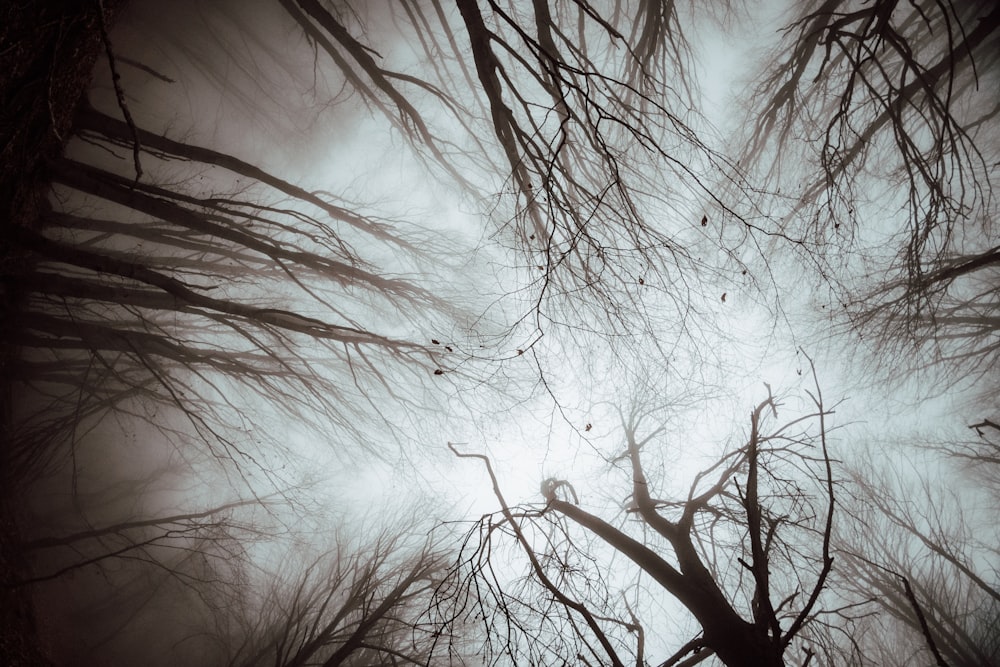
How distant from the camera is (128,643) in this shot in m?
5.74

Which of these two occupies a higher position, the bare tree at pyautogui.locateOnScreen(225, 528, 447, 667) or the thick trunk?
the thick trunk

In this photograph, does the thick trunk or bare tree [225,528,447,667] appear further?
bare tree [225,528,447,667]

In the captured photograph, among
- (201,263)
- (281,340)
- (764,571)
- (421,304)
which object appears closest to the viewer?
(764,571)

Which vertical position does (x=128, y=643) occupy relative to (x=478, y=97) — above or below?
below

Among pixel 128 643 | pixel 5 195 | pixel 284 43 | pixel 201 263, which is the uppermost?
pixel 284 43

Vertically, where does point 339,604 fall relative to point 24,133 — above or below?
below

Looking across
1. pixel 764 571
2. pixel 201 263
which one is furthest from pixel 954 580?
pixel 201 263

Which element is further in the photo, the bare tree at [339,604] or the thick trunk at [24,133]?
the bare tree at [339,604]

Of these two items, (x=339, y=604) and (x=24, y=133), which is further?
(x=339, y=604)

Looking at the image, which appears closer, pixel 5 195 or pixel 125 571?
pixel 5 195

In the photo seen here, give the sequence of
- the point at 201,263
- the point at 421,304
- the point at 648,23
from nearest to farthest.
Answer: the point at 648,23 < the point at 421,304 < the point at 201,263

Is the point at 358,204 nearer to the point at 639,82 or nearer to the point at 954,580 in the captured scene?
the point at 639,82

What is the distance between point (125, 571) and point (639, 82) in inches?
331

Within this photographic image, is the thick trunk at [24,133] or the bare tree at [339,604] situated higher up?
the thick trunk at [24,133]
